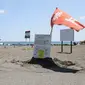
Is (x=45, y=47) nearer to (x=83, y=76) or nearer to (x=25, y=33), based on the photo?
(x=83, y=76)

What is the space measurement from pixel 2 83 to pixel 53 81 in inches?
75.6

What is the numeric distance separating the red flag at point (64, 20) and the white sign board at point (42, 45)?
95 cm

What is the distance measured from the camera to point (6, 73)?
1370 cm

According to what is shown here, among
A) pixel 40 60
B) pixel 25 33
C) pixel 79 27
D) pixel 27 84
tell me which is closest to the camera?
pixel 27 84

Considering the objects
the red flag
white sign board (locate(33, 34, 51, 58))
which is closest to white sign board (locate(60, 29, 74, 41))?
the red flag

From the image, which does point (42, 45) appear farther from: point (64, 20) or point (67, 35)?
point (67, 35)

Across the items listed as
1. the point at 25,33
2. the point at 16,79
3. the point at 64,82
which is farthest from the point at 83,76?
the point at 25,33

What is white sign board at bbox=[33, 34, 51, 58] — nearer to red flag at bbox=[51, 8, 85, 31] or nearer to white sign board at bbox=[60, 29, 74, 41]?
red flag at bbox=[51, 8, 85, 31]

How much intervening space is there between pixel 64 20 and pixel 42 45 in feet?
6.56

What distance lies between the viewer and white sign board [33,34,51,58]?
1761 cm

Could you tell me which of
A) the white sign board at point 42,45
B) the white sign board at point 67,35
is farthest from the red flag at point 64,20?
the white sign board at point 67,35

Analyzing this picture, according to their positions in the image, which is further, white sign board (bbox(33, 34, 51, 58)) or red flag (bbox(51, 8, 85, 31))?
white sign board (bbox(33, 34, 51, 58))

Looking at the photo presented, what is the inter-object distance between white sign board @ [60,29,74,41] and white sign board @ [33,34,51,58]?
14.1m

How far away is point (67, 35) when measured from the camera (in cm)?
3272
